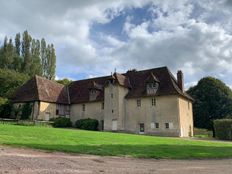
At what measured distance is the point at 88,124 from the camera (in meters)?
44.6

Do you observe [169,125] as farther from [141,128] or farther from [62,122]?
[62,122]

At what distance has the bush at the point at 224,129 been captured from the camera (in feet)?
126

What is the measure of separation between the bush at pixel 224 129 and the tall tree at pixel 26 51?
4635 cm

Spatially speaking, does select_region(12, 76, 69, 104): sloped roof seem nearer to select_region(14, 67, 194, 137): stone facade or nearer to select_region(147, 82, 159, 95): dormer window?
select_region(14, 67, 194, 137): stone facade

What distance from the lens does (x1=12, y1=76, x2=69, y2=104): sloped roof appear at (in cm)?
4594

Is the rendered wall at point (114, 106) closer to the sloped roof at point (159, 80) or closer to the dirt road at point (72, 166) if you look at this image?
the sloped roof at point (159, 80)

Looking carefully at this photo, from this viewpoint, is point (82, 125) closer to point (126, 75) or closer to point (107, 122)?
point (107, 122)

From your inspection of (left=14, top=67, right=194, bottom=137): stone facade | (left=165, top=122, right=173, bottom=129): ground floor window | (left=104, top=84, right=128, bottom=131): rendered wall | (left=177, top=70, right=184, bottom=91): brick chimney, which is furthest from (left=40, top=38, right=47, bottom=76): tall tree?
(left=165, top=122, right=173, bottom=129): ground floor window

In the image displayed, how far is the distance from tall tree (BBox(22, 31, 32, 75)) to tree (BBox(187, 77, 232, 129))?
3814cm

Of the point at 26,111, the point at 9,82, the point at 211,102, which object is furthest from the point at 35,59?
the point at 211,102

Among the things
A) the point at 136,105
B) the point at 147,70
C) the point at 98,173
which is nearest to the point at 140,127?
the point at 136,105

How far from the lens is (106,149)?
1608 cm

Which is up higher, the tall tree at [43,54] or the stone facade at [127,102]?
the tall tree at [43,54]

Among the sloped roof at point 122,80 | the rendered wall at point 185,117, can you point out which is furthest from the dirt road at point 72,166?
the sloped roof at point 122,80
